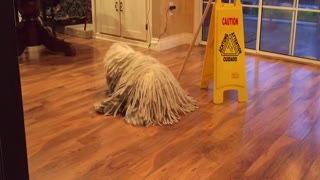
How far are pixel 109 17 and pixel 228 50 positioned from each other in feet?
8.24

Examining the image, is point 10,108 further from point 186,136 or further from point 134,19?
point 134,19

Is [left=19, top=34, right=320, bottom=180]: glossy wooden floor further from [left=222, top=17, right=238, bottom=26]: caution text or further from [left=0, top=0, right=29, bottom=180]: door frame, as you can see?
[left=0, top=0, right=29, bottom=180]: door frame

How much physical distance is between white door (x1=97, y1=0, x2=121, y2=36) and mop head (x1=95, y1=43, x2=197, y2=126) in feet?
6.98

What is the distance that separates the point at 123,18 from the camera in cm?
462

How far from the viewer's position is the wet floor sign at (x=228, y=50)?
2604mm

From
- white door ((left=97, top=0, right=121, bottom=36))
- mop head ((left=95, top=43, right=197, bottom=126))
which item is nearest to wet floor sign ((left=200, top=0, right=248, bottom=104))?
mop head ((left=95, top=43, right=197, bottom=126))

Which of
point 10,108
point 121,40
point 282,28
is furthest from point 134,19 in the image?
point 10,108

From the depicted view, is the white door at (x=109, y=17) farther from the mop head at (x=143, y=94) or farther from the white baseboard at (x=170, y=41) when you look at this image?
the mop head at (x=143, y=94)

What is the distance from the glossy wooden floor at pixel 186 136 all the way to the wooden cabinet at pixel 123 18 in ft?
4.59

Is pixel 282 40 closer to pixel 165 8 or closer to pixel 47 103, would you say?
pixel 165 8

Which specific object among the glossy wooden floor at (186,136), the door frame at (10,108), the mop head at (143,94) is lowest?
the glossy wooden floor at (186,136)

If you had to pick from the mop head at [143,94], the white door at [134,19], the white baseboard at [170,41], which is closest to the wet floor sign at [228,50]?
the mop head at [143,94]

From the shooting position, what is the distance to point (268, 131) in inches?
88.2

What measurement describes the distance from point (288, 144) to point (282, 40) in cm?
302
